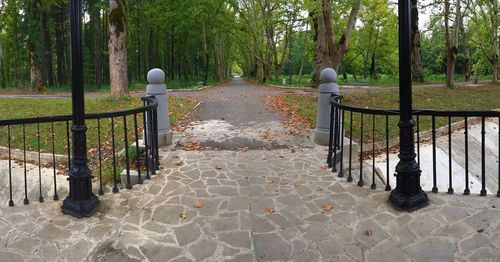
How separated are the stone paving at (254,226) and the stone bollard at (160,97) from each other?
8.87 feet

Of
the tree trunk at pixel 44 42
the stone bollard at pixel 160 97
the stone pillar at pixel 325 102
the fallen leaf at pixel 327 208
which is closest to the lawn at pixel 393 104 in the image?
the stone pillar at pixel 325 102

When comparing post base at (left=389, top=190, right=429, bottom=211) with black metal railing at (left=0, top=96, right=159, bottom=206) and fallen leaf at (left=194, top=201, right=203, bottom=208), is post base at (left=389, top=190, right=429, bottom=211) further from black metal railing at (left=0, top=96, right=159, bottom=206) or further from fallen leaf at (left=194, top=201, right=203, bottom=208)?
black metal railing at (left=0, top=96, right=159, bottom=206)

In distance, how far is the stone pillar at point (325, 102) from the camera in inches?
327

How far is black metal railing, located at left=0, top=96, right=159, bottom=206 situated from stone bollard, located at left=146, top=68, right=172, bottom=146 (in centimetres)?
40

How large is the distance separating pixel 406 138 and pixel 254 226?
2113 millimetres

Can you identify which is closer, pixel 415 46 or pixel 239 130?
pixel 239 130

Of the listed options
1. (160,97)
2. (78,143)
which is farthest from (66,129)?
(78,143)

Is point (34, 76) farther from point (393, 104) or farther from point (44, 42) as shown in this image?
point (393, 104)

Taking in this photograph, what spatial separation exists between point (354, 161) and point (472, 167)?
4.85 metres

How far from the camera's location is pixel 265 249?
4.05m

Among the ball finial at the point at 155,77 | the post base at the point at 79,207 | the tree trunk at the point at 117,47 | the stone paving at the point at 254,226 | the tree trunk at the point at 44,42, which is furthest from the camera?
the tree trunk at the point at 44,42

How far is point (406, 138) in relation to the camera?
193 inches

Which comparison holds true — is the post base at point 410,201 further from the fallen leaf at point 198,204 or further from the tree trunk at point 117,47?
the tree trunk at point 117,47

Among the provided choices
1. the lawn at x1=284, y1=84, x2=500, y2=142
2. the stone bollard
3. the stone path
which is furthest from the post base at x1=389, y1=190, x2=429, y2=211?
the lawn at x1=284, y1=84, x2=500, y2=142
